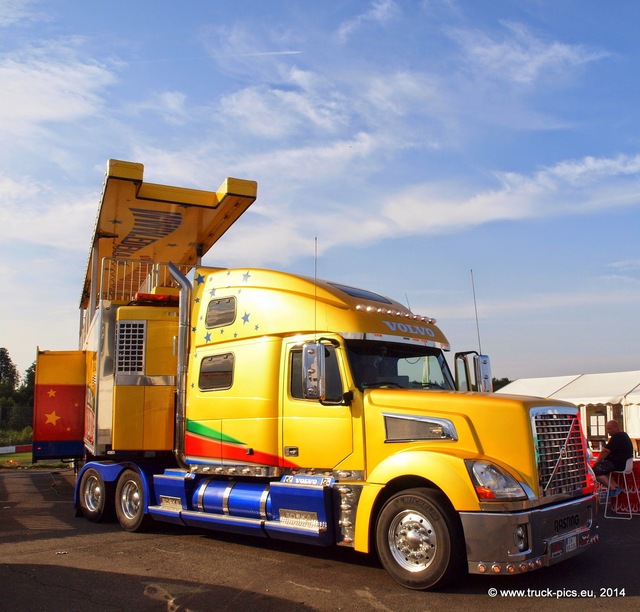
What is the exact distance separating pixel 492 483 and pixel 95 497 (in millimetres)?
6813

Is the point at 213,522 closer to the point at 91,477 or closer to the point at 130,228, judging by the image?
the point at 91,477

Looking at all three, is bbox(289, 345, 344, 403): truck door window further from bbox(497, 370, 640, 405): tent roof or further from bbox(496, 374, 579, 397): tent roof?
bbox(496, 374, 579, 397): tent roof

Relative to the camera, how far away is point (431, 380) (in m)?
7.71

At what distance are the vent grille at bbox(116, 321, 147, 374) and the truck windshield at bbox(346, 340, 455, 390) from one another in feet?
11.6

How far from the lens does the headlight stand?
5.79 meters

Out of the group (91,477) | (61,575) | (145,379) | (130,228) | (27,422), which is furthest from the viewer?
(27,422)

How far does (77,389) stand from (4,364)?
11798 centimetres

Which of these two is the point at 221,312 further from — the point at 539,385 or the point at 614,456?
the point at 539,385

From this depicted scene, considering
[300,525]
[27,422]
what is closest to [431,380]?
[300,525]

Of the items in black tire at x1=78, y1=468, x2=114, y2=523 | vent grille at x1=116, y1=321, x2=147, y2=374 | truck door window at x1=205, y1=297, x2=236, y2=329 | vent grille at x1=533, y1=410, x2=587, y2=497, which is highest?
truck door window at x1=205, y1=297, x2=236, y2=329

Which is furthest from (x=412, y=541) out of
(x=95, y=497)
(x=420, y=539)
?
(x=95, y=497)

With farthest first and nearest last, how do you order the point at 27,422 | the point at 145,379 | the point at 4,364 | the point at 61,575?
the point at 4,364 → the point at 27,422 → the point at 145,379 → the point at 61,575

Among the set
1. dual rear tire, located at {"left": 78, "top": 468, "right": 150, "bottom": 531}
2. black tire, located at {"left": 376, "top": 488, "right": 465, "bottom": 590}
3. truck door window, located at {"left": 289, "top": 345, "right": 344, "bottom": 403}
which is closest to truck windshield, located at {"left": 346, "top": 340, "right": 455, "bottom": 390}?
truck door window, located at {"left": 289, "top": 345, "right": 344, "bottom": 403}

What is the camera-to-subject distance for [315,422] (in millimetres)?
7195
